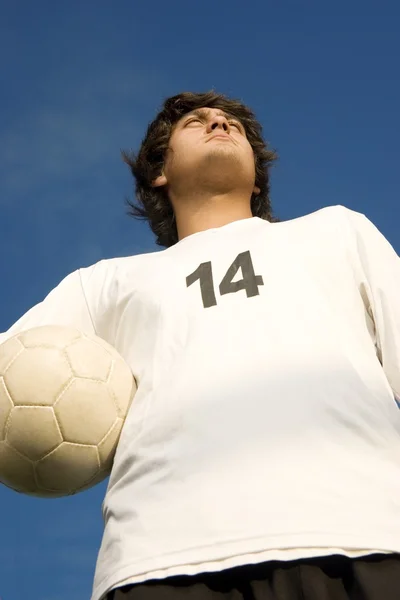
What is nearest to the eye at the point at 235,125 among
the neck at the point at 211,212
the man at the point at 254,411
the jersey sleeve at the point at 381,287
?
the neck at the point at 211,212

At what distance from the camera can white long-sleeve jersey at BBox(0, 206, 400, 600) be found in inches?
107

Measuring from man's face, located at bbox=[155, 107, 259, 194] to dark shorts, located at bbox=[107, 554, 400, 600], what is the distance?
2514 mm

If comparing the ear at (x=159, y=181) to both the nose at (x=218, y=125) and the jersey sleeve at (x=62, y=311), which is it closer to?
the nose at (x=218, y=125)

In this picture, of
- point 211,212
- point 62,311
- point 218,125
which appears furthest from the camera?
point 218,125

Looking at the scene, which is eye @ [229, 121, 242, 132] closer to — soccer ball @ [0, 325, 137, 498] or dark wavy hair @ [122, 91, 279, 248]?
dark wavy hair @ [122, 91, 279, 248]

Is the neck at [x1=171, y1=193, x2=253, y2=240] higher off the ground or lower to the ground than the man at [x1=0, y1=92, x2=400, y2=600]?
higher

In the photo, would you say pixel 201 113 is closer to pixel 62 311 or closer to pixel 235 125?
pixel 235 125

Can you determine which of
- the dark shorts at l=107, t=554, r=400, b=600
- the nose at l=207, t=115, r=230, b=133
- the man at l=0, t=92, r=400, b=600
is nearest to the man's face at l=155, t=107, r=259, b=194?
the nose at l=207, t=115, r=230, b=133

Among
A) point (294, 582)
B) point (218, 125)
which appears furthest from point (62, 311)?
point (294, 582)

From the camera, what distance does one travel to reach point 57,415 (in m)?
3.33

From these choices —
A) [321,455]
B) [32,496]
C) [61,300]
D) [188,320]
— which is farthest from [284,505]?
[61,300]

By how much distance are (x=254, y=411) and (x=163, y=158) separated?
2.85 metres

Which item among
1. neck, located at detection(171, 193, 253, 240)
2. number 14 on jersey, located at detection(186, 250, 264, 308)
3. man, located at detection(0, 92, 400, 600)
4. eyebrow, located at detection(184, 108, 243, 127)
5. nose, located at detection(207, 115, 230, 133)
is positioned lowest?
man, located at detection(0, 92, 400, 600)

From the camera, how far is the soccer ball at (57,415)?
10.9 feet
